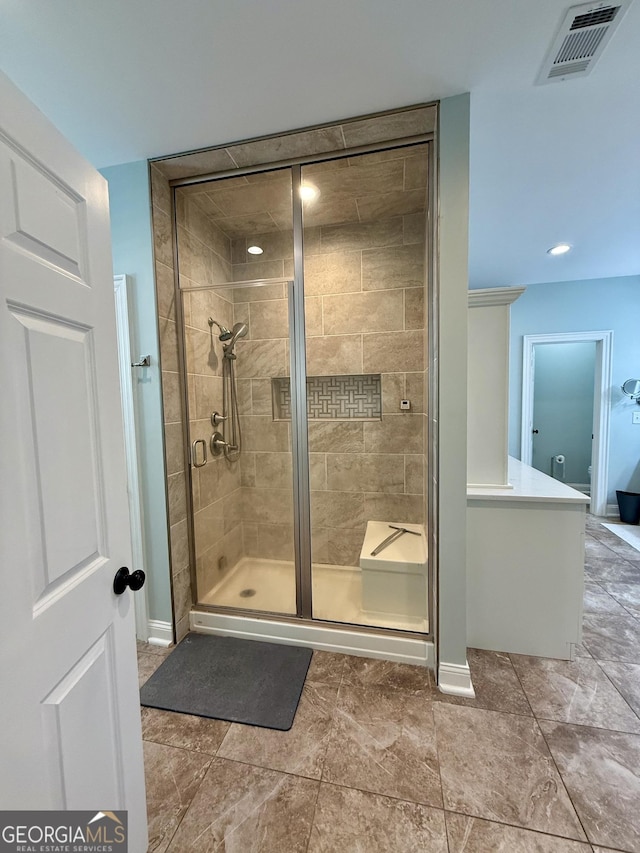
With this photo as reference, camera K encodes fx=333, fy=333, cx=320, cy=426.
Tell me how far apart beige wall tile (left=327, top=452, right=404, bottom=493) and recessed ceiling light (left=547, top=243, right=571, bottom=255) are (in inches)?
94.2

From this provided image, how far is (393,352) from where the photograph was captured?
2432 millimetres

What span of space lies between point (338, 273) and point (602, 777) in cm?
281

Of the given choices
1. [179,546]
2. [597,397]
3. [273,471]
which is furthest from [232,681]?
[597,397]

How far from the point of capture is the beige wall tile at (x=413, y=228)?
2.23 meters

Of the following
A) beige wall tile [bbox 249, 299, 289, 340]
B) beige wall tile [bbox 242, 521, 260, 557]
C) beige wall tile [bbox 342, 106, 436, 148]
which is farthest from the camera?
beige wall tile [bbox 242, 521, 260, 557]

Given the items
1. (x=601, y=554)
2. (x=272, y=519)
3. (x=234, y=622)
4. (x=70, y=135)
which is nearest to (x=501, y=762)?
(x=234, y=622)

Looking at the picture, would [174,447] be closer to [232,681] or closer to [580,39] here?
[232,681]

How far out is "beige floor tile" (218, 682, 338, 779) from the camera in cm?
126

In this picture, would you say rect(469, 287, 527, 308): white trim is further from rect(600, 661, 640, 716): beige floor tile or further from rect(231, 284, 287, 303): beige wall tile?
rect(600, 661, 640, 716): beige floor tile

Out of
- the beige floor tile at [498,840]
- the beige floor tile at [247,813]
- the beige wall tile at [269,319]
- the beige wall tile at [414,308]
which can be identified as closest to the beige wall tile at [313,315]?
the beige wall tile at [269,319]

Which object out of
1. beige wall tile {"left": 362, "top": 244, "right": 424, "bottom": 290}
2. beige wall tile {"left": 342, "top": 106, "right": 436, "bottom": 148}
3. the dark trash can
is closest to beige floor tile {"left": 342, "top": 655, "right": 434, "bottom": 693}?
beige wall tile {"left": 362, "top": 244, "right": 424, "bottom": 290}

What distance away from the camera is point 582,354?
16.4 feet

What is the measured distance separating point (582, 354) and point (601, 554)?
3351 mm

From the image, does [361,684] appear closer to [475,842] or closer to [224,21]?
[475,842]
